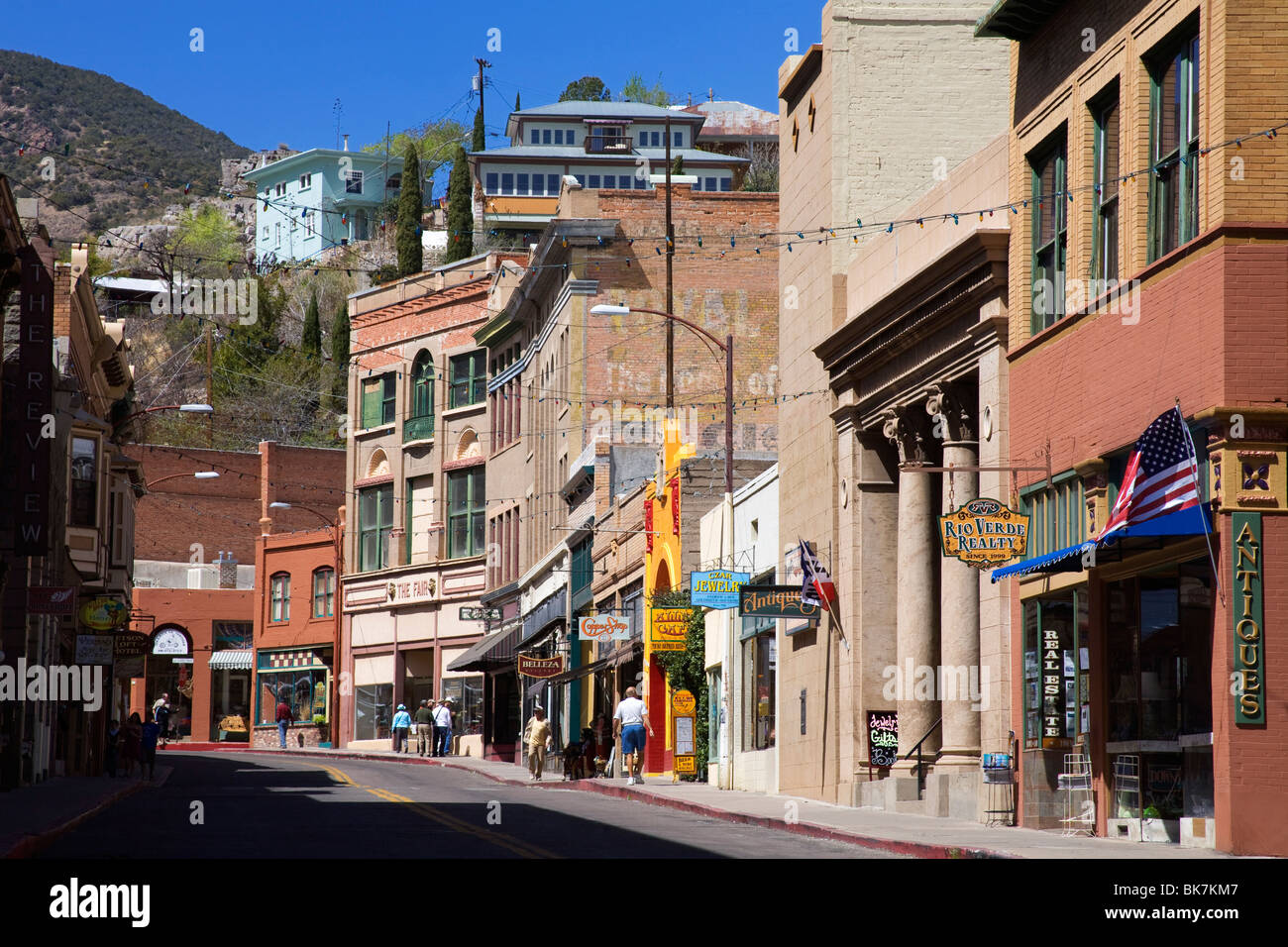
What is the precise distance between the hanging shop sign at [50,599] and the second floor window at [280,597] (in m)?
41.5

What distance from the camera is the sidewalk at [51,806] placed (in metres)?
19.7

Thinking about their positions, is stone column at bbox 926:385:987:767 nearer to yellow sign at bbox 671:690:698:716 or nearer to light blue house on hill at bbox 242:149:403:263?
yellow sign at bbox 671:690:698:716

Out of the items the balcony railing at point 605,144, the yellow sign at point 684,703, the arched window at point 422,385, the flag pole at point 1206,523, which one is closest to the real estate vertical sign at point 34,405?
the yellow sign at point 684,703

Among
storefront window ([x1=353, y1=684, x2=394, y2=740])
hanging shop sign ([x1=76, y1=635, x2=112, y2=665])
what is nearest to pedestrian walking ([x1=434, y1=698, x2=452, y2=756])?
storefront window ([x1=353, y1=684, x2=394, y2=740])

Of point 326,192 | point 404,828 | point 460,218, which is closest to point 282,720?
point 460,218

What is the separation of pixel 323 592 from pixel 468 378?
38.3 ft

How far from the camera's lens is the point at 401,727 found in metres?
62.7

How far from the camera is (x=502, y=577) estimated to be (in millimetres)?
65250

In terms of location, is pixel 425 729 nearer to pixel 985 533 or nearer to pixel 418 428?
pixel 418 428

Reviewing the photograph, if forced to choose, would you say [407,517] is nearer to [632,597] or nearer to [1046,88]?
[632,597]

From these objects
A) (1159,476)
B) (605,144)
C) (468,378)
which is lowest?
(1159,476)

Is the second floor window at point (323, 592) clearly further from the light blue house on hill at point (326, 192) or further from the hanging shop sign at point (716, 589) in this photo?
the light blue house on hill at point (326, 192)

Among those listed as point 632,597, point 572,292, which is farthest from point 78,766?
point 572,292
